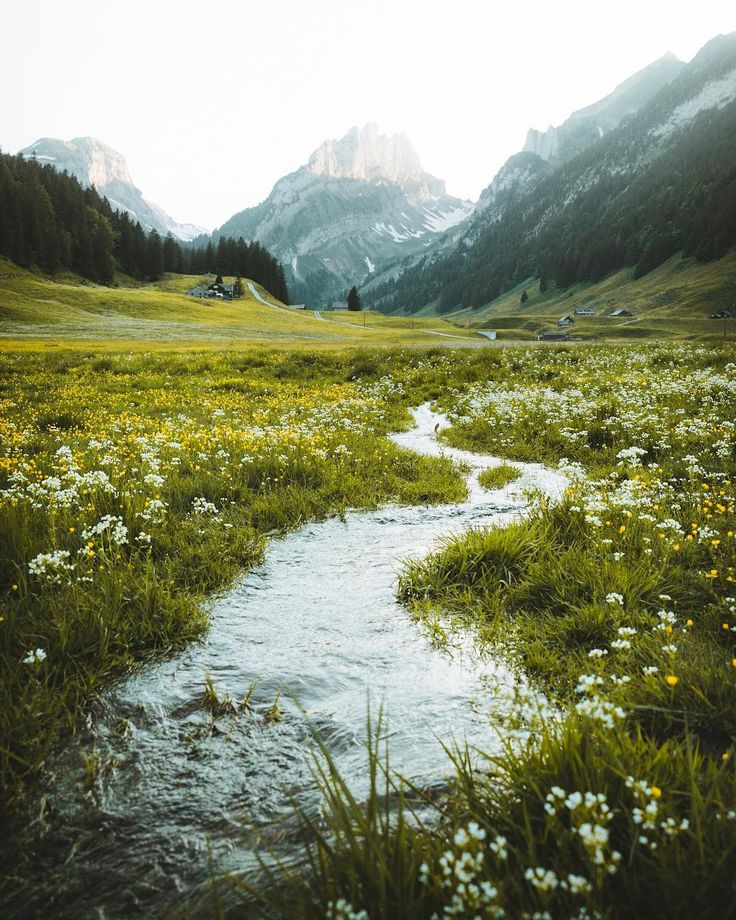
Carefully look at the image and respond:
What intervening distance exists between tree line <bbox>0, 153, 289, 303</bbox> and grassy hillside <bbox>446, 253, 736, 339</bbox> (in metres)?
85.1

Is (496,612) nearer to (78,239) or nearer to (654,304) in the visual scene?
(78,239)

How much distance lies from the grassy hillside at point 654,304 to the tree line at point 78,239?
279 feet

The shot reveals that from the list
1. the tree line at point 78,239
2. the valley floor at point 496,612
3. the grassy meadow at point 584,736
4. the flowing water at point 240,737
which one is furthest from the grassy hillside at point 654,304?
the flowing water at point 240,737

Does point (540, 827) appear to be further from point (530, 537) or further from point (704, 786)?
point (530, 537)

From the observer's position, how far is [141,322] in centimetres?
7006

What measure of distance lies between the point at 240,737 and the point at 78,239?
145m

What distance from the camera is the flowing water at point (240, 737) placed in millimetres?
2498

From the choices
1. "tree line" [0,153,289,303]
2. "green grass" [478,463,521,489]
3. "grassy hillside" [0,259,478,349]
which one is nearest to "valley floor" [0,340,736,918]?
"green grass" [478,463,521,489]

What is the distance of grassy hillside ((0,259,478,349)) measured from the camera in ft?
174

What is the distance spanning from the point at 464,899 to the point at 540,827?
1.94 feet

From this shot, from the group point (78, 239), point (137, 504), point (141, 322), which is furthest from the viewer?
point (78, 239)

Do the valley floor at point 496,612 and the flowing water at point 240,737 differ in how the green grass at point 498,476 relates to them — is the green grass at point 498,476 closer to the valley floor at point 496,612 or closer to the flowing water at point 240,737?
the valley floor at point 496,612

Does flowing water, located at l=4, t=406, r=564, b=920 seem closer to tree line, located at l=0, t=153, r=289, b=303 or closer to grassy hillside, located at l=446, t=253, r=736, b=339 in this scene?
grassy hillside, located at l=446, t=253, r=736, b=339

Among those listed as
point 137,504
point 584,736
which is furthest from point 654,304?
point 584,736
